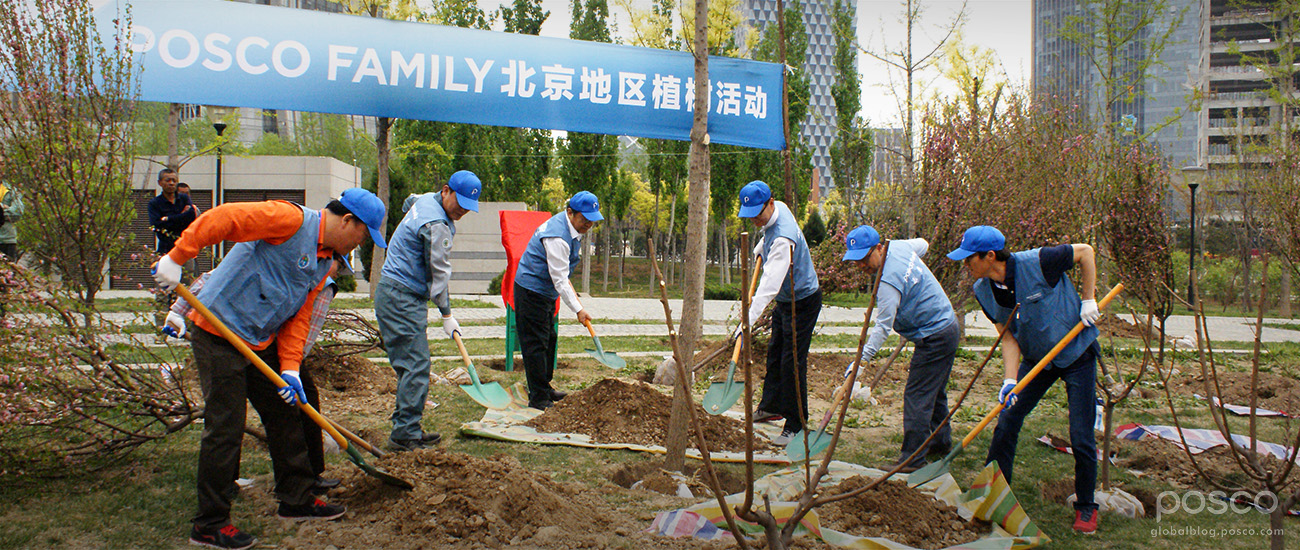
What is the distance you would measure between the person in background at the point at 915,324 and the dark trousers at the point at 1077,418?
0.44 metres

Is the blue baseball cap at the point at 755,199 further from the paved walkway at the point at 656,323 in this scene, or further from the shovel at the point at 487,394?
the paved walkway at the point at 656,323

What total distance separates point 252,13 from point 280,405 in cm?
494

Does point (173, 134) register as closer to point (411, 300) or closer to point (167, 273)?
point (411, 300)

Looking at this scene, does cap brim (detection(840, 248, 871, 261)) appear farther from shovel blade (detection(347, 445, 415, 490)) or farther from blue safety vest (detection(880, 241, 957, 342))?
shovel blade (detection(347, 445, 415, 490))

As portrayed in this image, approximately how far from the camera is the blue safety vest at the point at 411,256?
4547mm

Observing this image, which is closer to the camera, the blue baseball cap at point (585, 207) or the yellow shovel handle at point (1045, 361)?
the yellow shovel handle at point (1045, 361)

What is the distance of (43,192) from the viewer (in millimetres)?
5383

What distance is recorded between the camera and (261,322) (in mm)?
3148

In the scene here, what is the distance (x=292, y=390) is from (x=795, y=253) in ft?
10.3

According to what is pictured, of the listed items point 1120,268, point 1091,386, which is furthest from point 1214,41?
point 1091,386

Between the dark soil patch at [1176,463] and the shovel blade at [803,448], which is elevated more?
the shovel blade at [803,448]

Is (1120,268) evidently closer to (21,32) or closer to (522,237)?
(522,237)

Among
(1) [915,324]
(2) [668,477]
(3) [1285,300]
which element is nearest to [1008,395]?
(1) [915,324]

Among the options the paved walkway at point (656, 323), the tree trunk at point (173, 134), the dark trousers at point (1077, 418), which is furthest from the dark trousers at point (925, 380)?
the tree trunk at point (173, 134)
